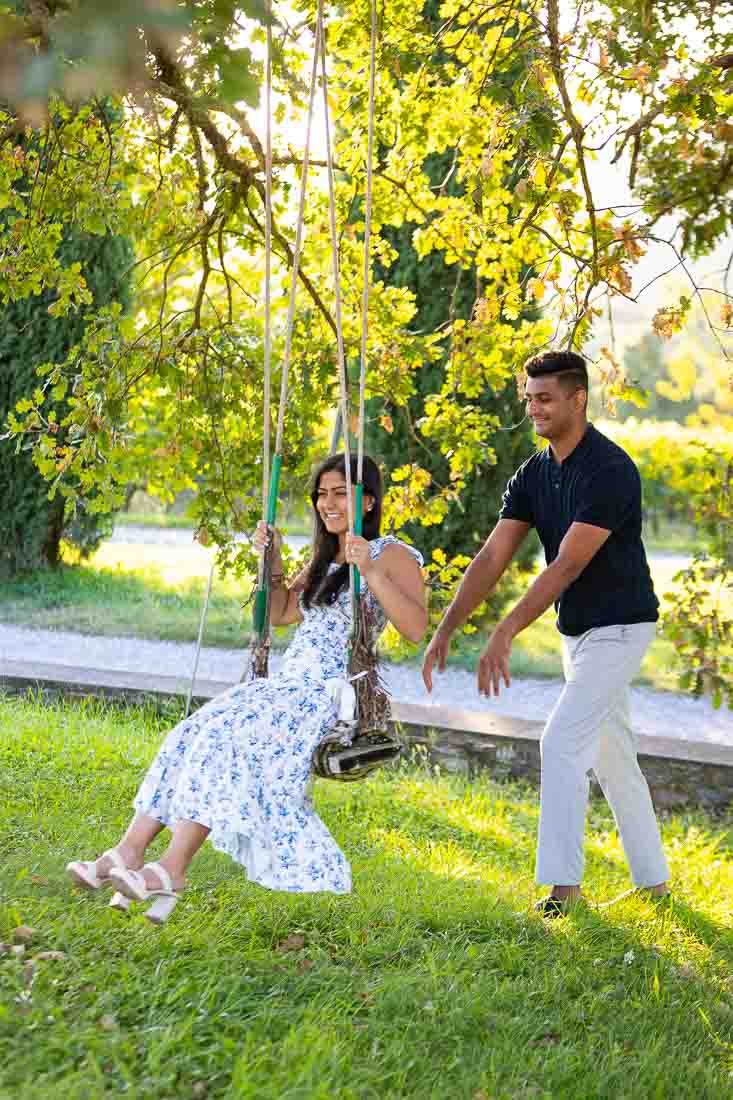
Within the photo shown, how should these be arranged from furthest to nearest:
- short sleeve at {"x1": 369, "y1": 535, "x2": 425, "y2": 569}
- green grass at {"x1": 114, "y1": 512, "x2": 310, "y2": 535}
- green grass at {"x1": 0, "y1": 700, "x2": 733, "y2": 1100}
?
green grass at {"x1": 114, "y1": 512, "x2": 310, "y2": 535}, short sleeve at {"x1": 369, "y1": 535, "x2": 425, "y2": 569}, green grass at {"x1": 0, "y1": 700, "x2": 733, "y2": 1100}

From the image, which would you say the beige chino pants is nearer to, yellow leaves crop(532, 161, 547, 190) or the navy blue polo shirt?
the navy blue polo shirt

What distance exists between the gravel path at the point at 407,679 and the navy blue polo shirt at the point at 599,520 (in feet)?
13.0

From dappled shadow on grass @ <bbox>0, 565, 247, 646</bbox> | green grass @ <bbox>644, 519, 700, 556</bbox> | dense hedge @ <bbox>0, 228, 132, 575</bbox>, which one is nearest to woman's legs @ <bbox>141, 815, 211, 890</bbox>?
dappled shadow on grass @ <bbox>0, 565, 247, 646</bbox>

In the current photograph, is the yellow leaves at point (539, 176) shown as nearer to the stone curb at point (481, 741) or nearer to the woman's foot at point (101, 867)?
the woman's foot at point (101, 867)

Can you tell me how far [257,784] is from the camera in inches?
153

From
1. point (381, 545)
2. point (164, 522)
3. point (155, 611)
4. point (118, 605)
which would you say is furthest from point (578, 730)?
point (164, 522)

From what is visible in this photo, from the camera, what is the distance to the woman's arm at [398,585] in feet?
13.5

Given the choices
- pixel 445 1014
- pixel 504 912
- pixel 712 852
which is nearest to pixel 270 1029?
pixel 445 1014

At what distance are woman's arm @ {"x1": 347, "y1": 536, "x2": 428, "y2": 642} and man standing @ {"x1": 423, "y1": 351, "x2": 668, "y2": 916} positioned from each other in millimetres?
222

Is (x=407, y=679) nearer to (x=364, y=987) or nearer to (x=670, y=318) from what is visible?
(x=670, y=318)

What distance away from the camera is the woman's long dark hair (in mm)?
4445

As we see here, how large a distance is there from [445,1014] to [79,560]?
11.6 metres

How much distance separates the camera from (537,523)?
4.74 metres

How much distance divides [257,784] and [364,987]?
2.18 ft
